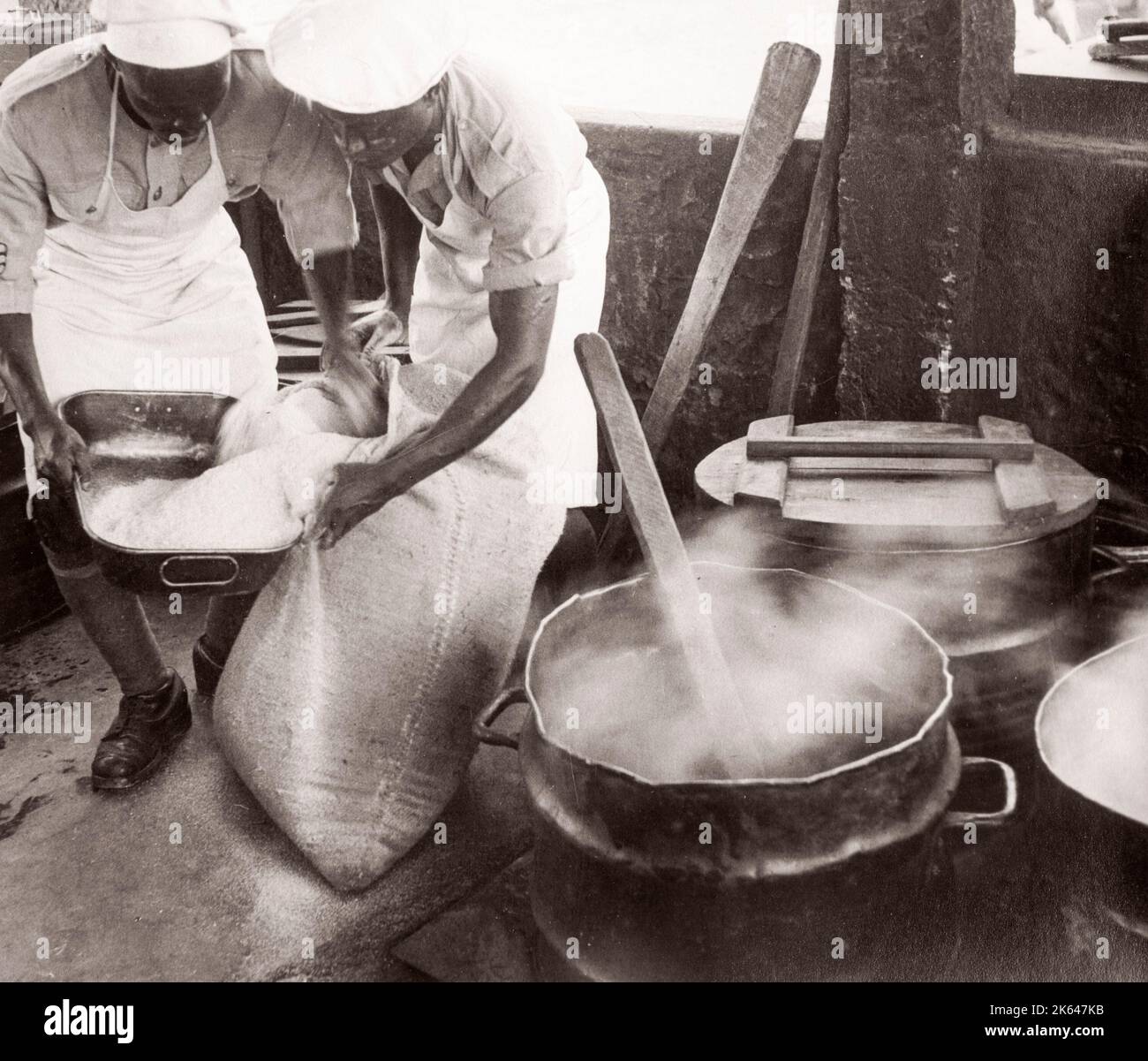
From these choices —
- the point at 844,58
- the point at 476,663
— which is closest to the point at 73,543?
the point at 476,663

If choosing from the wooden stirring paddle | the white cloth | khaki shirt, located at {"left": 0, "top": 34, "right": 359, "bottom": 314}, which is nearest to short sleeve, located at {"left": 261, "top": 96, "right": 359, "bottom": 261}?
khaki shirt, located at {"left": 0, "top": 34, "right": 359, "bottom": 314}

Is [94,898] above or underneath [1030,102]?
underneath

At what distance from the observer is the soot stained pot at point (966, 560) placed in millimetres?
2492

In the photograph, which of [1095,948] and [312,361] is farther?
[312,361]

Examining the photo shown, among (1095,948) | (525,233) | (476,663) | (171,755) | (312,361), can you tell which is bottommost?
(171,755)

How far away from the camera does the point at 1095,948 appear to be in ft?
7.48

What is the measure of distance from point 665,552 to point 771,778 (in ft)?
1.46

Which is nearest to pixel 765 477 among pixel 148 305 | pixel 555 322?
pixel 555 322

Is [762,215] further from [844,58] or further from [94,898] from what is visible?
[94,898]

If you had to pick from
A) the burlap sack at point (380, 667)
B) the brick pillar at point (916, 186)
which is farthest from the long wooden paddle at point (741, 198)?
the burlap sack at point (380, 667)

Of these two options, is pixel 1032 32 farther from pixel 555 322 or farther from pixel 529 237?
pixel 529 237
